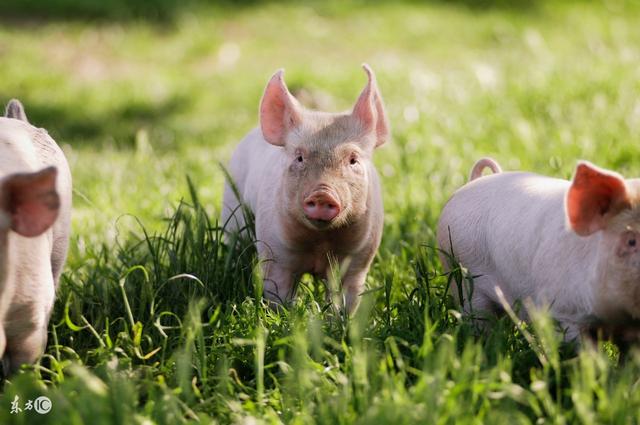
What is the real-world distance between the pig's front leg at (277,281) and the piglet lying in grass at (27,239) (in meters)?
0.82

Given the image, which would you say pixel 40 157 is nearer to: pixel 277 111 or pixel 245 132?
pixel 277 111

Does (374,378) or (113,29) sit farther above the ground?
(113,29)

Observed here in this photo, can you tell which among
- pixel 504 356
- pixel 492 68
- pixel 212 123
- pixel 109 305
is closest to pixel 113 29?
pixel 212 123

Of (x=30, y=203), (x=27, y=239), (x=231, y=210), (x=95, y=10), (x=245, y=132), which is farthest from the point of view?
(x=95, y=10)

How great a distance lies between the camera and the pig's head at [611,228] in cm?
288

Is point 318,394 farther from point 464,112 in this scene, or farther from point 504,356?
point 464,112

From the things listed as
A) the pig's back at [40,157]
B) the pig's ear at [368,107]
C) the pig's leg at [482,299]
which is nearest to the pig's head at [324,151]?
the pig's ear at [368,107]

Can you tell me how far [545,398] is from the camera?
2746mm

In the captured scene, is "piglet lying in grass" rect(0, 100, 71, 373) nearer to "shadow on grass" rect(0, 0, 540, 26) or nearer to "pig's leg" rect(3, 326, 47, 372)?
"pig's leg" rect(3, 326, 47, 372)

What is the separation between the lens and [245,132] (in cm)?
830

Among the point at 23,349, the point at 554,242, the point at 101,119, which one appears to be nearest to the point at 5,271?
the point at 23,349

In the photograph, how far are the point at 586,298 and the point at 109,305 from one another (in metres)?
1.85

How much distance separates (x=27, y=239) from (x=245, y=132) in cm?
528

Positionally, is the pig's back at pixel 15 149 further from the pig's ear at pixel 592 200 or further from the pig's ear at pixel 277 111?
the pig's ear at pixel 592 200
